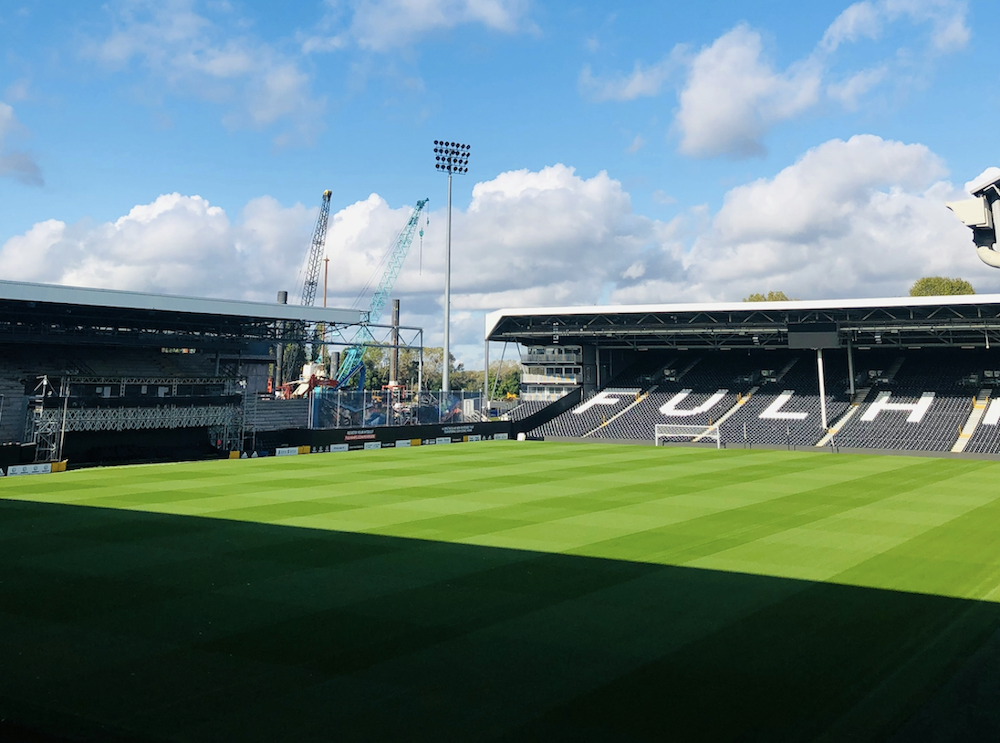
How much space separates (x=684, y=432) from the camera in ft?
171

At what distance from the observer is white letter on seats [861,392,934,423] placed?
47.8m


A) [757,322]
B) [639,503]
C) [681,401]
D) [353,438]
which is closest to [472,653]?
[639,503]

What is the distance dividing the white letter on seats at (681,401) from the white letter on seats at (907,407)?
10772 mm

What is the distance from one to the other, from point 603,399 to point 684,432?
10752 mm

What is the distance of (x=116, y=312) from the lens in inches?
1754

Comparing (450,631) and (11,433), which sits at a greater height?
(11,433)

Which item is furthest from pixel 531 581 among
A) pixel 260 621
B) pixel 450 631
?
pixel 260 621

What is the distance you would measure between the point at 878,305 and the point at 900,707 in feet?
136

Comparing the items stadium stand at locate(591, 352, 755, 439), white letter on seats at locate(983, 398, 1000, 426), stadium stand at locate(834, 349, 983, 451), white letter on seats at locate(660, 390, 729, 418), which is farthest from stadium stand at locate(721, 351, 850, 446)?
white letter on seats at locate(983, 398, 1000, 426)

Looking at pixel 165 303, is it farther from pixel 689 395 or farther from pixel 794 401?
pixel 794 401

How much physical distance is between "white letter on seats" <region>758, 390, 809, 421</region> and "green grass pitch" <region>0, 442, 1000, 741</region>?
93.9 ft

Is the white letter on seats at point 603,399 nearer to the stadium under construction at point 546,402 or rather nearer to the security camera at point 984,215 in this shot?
the stadium under construction at point 546,402

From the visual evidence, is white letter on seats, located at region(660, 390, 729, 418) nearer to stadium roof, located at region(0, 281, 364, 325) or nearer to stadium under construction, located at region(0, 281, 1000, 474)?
stadium under construction, located at region(0, 281, 1000, 474)

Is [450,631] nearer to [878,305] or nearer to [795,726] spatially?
[795,726]
